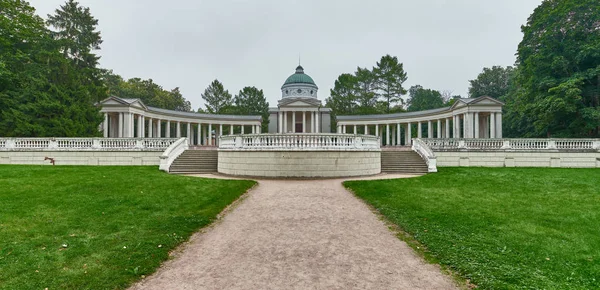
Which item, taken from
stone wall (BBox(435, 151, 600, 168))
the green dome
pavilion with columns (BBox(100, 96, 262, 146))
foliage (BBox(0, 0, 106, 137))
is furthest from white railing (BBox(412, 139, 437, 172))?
the green dome

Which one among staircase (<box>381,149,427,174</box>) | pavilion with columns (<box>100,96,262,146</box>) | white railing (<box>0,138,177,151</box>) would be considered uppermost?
pavilion with columns (<box>100,96,262,146</box>)

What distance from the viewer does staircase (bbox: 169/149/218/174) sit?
18.0 m

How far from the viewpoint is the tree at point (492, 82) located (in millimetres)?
57062

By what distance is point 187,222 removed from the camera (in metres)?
7.23

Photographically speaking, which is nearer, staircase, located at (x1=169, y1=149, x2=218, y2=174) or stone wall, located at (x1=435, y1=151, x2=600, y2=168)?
staircase, located at (x1=169, y1=149, x2=218, y2=174)

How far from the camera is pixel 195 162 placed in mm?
19344

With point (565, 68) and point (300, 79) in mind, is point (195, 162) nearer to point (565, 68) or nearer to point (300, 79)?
point (565, 68)

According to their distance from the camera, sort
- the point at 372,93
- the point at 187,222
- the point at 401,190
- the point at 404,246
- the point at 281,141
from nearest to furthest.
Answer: the point at 404,246
the point at 187,222
the point at 401,190
the point at 281,141
the point at 372,93

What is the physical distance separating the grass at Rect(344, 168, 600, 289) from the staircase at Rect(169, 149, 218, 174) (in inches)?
A: 397

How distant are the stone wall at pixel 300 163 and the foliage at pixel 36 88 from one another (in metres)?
17.2

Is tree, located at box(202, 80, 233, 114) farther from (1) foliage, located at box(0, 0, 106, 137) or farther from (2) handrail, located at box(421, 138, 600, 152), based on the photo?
(2) handrail, located at box(421, 138, 600, 152)

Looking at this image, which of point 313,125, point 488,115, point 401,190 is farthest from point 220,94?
point 401,190

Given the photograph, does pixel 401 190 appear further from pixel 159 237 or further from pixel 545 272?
pixel 159 237

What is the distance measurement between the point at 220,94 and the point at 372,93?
35390mm
